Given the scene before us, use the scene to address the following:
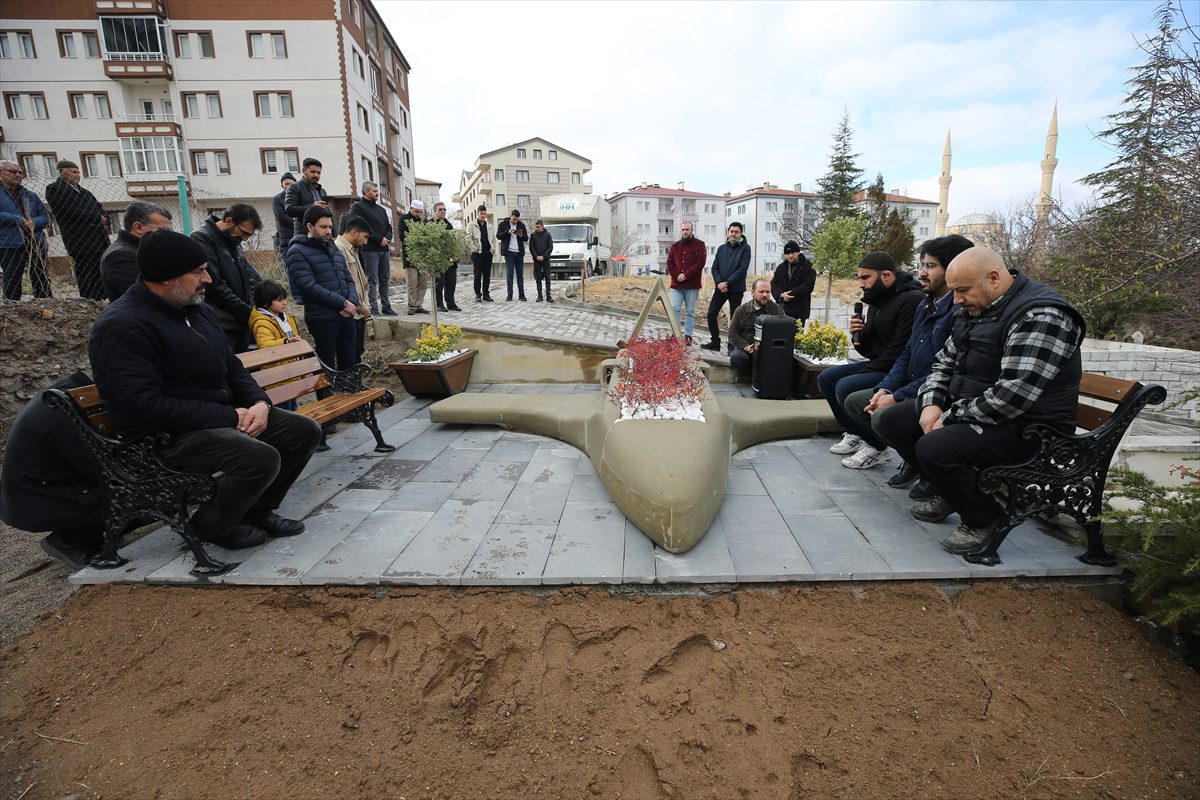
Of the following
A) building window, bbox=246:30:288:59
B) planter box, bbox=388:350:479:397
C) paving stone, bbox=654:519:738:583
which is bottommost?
paving stone, bbox=654:519:738:583

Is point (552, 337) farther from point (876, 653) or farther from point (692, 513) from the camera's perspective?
point (876, 653)

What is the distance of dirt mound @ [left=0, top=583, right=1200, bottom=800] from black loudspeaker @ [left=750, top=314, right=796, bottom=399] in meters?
3.98

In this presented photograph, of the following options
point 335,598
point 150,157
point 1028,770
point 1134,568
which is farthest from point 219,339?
point 150,157

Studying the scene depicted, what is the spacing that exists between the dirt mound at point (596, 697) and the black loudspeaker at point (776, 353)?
398cm

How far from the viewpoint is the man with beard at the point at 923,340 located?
12.6 ft

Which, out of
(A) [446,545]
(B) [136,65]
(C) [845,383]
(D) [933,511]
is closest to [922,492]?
(D) [933,511]

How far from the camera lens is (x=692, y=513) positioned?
126 inches

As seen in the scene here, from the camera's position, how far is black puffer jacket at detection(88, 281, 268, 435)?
2842mm

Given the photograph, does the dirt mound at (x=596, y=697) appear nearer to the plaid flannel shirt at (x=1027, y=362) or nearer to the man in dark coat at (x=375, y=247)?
the plaid flannel shirt at (x=1027, y=362)

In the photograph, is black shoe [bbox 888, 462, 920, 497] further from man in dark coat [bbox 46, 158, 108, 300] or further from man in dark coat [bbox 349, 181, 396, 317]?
man in dark coat [bbox 46, 158, 108, 300]

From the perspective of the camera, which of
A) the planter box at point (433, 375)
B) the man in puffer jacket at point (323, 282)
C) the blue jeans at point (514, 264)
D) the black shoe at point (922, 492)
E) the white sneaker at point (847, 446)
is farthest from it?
the blue jeans at point (514, 264)

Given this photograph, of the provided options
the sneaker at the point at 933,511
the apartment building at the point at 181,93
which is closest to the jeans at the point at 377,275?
the sneaker at the point at 933,511

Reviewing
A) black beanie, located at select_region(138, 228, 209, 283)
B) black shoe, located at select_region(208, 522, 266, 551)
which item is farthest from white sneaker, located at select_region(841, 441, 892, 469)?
black beanie, located at select_region(138, 228, 209, 283)

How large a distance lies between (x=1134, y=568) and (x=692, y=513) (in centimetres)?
218
